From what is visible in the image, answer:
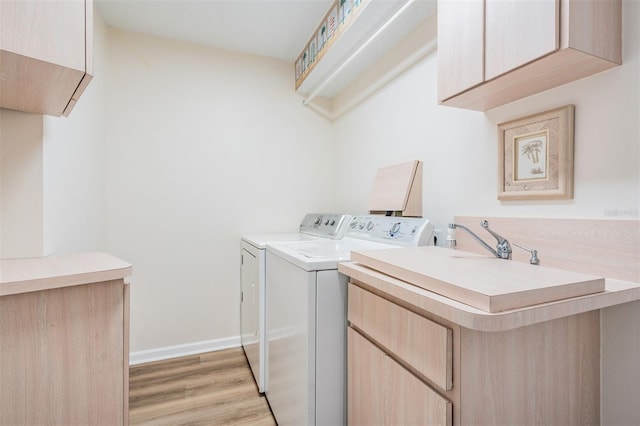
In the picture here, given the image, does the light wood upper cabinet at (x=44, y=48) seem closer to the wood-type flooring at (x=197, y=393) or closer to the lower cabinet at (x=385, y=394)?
the lower cabinet at (x=385, y=394)

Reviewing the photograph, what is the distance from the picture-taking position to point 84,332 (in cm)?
97

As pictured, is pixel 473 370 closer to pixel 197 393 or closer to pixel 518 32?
pixel 518 32

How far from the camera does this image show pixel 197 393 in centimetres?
182

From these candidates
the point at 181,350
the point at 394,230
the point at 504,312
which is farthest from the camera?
the point at 181,350

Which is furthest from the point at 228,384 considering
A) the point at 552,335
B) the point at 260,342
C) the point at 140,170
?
the point at 552,335

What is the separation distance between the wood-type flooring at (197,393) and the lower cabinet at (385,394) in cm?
77

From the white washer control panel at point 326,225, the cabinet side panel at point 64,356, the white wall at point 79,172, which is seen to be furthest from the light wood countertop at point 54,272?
the white washer control panel at point 326,225

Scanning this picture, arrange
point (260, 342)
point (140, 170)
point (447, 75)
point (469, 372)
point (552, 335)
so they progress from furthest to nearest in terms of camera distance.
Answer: point (140, 170) < point (260, 342) < point (447, 75) < point (552, 335) < point (469, 372)

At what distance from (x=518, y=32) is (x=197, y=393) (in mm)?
2307

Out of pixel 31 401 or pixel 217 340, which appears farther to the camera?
pixel 217 340

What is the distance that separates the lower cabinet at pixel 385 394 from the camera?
2.54 ft

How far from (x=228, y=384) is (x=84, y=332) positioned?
47.2 inches

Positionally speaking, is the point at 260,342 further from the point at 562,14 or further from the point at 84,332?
the point at 562,14

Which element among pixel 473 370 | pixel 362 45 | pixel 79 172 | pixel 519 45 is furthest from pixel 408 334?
pixel 79 172
